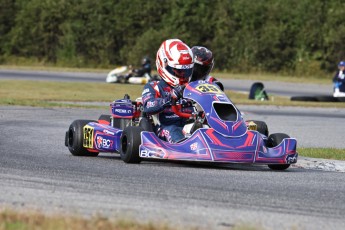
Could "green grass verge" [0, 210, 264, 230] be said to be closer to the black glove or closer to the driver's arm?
the driver's arm

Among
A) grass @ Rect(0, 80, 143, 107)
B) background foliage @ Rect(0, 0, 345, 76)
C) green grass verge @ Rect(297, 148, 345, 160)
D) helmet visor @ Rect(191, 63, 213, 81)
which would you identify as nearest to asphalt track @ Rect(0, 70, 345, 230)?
green grass verge @ Rect(297, 148, 345, 160)

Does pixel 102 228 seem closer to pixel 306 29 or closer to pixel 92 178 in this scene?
pixel 92 178

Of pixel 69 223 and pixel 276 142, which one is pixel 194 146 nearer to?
pixel 276 142

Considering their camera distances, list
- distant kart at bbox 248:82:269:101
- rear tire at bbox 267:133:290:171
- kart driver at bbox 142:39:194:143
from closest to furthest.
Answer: rear tire at bbox 267:133:290:171 → kart driver at bbox 142:39:194:143 → distant kart at bbox 248:82:269:101

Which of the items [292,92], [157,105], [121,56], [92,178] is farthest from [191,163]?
[121,56]

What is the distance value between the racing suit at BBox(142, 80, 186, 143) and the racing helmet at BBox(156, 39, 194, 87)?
0.37ft

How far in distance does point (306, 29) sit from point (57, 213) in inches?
1531

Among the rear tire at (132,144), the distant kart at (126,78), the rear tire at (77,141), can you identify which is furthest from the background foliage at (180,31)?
the rear tire at (132,144)

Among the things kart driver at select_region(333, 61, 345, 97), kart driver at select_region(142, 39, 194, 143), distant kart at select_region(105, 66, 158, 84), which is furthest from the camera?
distant kart at select_region(105, 66, 158, 84)

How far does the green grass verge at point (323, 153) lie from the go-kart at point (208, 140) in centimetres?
122

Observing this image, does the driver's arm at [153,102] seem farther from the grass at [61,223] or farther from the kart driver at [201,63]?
the grass at [61,223]

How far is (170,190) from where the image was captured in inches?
284

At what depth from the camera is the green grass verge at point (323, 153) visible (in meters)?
11.3

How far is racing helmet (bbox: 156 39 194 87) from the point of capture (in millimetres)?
10672
